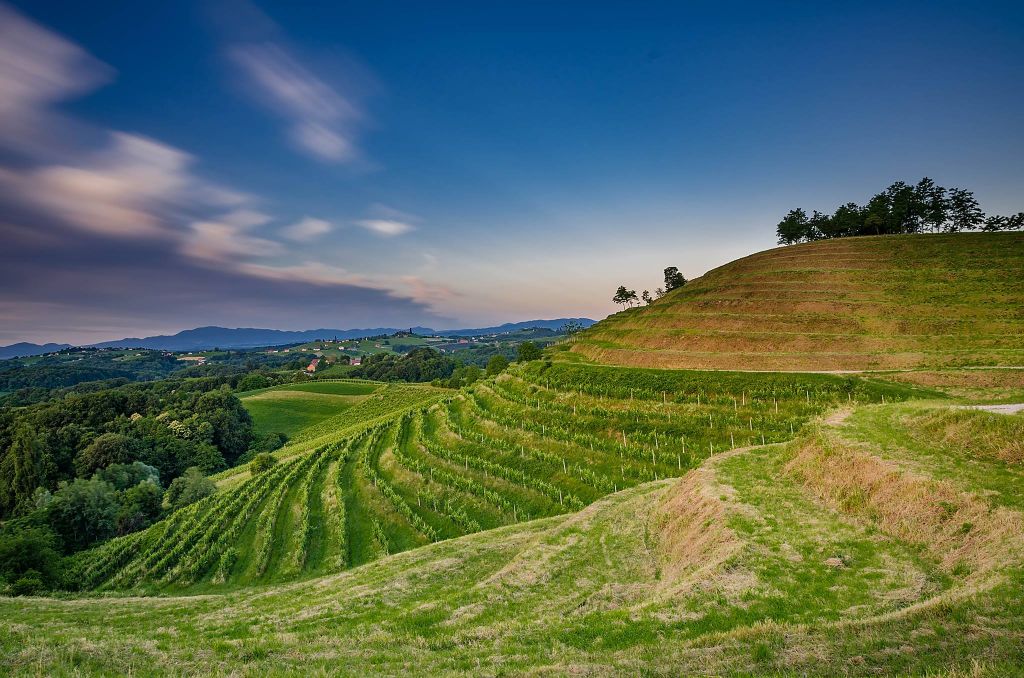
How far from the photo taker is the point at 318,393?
133 metres

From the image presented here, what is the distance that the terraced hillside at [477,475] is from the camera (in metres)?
35.3

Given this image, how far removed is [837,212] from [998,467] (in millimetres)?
125978

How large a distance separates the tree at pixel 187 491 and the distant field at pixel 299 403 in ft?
149

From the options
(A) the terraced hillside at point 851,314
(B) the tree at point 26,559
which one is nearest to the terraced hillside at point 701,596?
(B) the tree at point 26,559

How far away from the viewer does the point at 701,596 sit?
489 inches

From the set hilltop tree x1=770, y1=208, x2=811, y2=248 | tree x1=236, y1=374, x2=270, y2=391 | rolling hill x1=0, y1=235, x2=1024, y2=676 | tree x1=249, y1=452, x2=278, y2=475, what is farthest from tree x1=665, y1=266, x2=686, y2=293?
tree x1=236, y1=374, x2=270, y2=391

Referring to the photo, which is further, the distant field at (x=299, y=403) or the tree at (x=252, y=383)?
the tree at (x=252, y=383)

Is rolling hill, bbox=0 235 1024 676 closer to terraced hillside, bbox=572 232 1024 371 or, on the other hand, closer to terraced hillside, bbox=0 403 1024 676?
terraced hillside, bbox=0 403 1024 676

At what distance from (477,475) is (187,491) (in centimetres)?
4433

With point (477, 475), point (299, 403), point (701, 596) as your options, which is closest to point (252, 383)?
point (299, 403)

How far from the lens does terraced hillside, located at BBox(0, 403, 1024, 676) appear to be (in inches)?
359

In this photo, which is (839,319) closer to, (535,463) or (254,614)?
(535,463)

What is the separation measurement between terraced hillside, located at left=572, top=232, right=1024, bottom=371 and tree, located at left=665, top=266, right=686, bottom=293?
180ft

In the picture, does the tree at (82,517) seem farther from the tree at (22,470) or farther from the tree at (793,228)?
the tree at (793,228)
